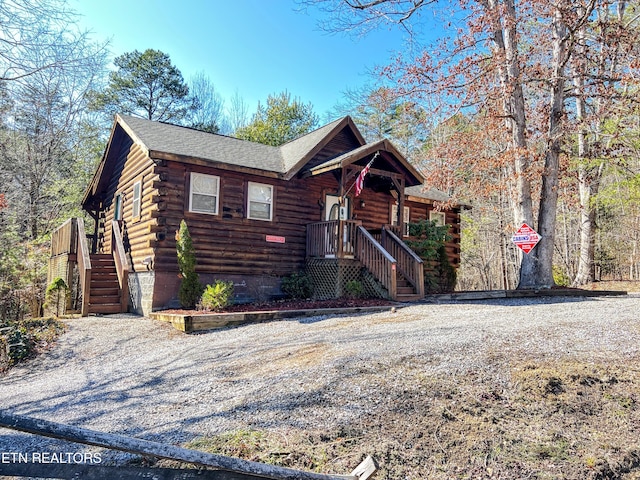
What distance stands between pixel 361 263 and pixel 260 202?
3.68 metres

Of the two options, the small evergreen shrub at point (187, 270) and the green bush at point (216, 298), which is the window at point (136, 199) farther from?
the green bush at point (216, 298)

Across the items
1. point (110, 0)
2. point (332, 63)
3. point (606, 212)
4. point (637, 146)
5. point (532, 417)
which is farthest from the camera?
point (332, 63)

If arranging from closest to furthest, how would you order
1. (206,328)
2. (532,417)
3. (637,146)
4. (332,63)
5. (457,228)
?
1. (532,417)
2. (206,328)
3. (637,146)
4. (457,228)
5. (332,63)

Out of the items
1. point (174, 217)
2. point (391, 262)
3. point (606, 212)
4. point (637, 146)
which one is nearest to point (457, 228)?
point (637, 146)

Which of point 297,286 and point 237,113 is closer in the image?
point 297,286

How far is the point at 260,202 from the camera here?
1286 centimetres

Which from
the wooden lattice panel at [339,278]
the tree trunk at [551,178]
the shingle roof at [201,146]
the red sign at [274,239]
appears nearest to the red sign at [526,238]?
the tree trunk at [551,178]

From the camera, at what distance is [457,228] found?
18578mm

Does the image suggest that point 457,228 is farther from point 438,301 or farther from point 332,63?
point 332,63

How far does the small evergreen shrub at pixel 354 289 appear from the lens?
38.4 feet

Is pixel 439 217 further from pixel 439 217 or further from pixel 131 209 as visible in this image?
pixel 131 209

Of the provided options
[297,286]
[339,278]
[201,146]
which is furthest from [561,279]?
[201,146]

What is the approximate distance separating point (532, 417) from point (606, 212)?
23524 mm

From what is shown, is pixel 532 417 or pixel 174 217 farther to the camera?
pixel 174 217
